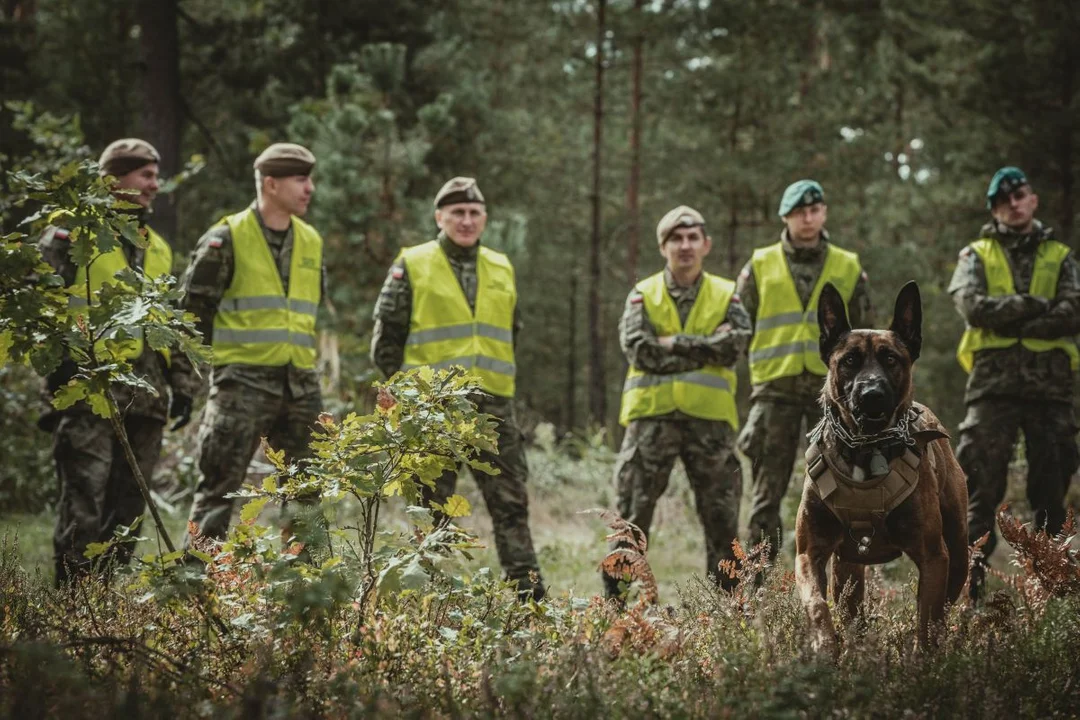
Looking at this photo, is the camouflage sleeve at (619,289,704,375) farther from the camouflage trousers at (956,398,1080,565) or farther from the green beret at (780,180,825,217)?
the camouflage trousers at (956,398,1080,565)

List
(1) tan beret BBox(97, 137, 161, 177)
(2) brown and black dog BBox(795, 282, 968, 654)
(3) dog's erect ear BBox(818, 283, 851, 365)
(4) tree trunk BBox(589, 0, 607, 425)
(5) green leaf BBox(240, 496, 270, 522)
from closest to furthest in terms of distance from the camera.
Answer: (5) green leaf BBox(240, 496, 270, 522)
(2) brown and black dog BBox(795, 282, 968, 654)
(3) dog's erect ear BBox(818, 283, 851, 365)
(1) tan beret BBox(97, 137, 161, 177)
(4) tree trunk BBox(589, 0, 607, 425)

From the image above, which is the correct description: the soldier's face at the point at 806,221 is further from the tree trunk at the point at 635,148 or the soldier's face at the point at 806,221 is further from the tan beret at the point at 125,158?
the tree trunk at the point at 635,148

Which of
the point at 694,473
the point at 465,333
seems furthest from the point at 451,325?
the point at 694,473

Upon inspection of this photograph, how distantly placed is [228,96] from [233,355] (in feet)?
36.3

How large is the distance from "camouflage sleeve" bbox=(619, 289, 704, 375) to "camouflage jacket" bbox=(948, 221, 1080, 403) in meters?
2.03

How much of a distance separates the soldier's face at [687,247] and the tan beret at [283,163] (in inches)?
98.8

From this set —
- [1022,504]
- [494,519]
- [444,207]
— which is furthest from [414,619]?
[1022,504]

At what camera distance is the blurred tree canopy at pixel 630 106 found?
41.4ft

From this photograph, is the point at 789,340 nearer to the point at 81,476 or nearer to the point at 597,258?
the point at 81,476

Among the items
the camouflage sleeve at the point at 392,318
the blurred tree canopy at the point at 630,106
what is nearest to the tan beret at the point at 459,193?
the camouflage sleeve at the point at 392,318

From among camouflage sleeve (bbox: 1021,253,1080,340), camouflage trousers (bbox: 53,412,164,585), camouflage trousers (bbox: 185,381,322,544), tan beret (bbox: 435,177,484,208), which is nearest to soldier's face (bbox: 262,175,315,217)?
tan beret (bbox: 435,177,484,208)

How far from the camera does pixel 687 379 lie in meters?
A: 6.39

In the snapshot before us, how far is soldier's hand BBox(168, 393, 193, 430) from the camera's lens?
19.3ft

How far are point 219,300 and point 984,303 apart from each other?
5168mm
